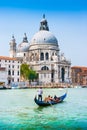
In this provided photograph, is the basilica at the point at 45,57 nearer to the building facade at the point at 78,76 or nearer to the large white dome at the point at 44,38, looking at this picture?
the large white dome at the point at 44,38

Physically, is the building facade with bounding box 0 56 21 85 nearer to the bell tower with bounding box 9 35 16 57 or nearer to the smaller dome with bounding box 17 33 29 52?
the bell tower with bounding box 9 35 16 57

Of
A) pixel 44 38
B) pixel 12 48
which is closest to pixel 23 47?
pixel 12 48

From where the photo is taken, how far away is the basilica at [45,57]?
219 feet

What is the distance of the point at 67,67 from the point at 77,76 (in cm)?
1057

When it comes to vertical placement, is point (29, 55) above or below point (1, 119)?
above

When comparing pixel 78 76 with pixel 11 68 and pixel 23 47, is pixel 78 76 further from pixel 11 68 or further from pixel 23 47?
pixel 11 68

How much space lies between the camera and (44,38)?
70750 mm

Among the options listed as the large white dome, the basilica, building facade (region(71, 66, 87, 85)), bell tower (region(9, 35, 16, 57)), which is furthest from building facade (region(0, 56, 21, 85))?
building facade (region(71, 66, 87, 85))

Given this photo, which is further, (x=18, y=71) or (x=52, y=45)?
(x=52, y=45)

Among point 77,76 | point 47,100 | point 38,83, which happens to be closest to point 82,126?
point 47,100

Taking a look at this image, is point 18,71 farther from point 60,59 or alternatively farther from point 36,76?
point 60,59

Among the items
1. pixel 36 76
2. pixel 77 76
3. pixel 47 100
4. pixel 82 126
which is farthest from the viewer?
pixel 77 76

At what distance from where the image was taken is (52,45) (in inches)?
2790

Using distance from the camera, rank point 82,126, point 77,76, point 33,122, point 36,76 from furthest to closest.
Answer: point 77,76 → point 36,76 → point 33,122 → point 82,126
